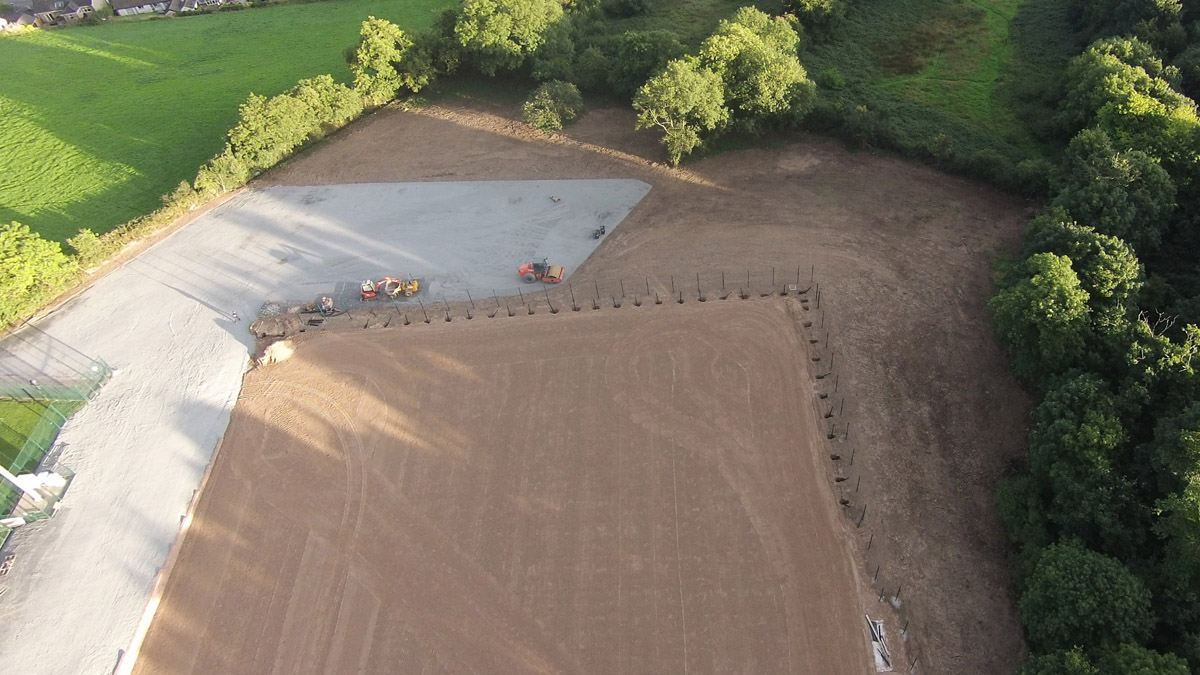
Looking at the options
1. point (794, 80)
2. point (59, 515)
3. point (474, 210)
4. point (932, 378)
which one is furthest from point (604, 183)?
point (59, 515)

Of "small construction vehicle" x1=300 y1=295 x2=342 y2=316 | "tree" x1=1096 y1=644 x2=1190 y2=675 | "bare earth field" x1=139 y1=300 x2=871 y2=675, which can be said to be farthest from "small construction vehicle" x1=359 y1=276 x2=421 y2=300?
"tree" x1=1096 y1=644 x2=1190 y2=675

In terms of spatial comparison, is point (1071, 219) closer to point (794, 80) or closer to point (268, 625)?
point (794, 80)

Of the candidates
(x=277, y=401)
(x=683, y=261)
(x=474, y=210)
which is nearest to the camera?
(x=277, y=401)

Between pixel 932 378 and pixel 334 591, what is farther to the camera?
pixel 932 378

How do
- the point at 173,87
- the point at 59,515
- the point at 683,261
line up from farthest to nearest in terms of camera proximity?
the point at 173,87 → the point at 683,261 → the point at 59,515

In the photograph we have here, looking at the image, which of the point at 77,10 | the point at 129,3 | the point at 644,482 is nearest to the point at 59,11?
the point at 77,10

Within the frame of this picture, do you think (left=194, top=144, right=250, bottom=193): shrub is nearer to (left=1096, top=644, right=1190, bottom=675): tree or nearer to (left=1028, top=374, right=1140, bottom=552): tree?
(left=1028, top=374, right=1140, bottom=552): tree

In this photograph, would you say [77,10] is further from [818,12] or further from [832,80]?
[832,80]

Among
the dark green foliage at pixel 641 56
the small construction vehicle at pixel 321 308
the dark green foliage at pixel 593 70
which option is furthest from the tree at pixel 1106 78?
the small construction vehicle at pixel 321 308

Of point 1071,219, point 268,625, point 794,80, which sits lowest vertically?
point 268,625
